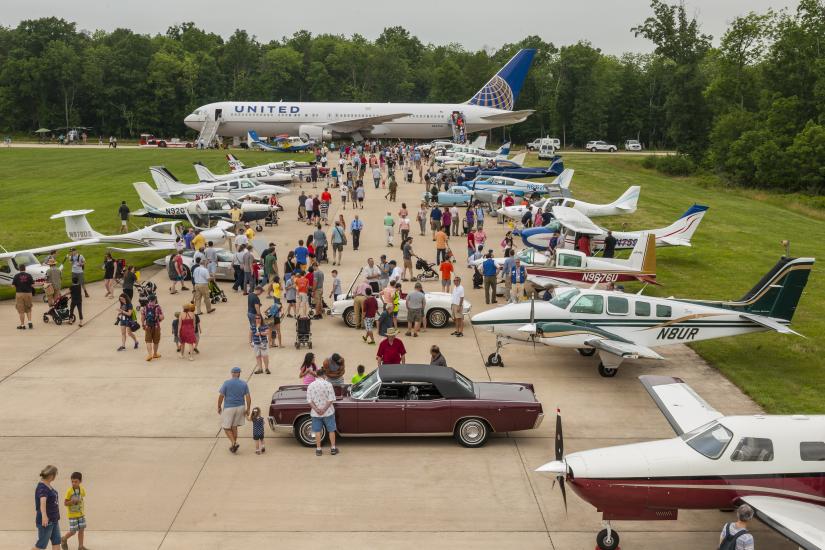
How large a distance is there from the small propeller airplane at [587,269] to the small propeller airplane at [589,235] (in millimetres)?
3516

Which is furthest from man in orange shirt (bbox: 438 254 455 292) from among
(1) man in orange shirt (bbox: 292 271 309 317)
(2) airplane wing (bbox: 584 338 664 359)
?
(2) airplane wing (bbox: 584 338 664 359)

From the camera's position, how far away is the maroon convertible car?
537 inches

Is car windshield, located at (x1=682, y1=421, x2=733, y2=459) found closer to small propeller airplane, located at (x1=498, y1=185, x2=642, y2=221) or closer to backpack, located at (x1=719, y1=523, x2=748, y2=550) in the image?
backpack, located at (x1=719, y1=523, x2=748, y2=550)

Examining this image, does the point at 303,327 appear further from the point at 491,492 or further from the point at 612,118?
the point at 612,118

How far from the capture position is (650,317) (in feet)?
57.9

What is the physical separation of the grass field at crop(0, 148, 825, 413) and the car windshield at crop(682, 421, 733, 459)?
581cm

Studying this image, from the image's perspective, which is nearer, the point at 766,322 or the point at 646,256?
the point at 766,322

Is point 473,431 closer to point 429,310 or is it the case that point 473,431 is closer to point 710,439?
point 710,439

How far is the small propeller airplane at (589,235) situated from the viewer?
27.7m

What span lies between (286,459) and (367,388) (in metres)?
1.74

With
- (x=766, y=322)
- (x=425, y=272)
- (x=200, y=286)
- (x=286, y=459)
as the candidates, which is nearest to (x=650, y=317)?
(x=766, y=322)

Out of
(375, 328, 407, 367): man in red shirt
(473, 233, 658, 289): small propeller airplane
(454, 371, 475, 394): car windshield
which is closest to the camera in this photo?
(454, 371, 475, 394): car windshield

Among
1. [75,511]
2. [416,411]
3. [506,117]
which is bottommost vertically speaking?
[75,511]

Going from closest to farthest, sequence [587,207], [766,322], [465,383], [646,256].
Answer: [465,383]
[766,322]
[646,256]
[587,207]
